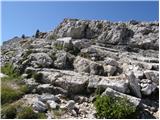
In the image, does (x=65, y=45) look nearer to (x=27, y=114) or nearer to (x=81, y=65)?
(x=81, y=65)

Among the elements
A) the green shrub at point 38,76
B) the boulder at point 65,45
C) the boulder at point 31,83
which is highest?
the boulder at point 65,45

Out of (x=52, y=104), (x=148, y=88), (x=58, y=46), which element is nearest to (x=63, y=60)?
(x=58, y=46)

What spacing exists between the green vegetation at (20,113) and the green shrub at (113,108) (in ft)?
10.8

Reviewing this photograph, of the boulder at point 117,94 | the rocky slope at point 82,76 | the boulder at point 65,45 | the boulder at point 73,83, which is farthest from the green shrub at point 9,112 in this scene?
the boulder at point 65,45

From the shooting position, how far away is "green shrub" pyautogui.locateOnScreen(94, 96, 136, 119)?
17.9 metres

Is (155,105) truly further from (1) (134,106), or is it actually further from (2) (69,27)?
(2) (69,27)

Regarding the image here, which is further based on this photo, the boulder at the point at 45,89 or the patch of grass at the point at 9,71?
the patch of grass at the point at 9,71

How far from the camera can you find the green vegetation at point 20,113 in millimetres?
17203

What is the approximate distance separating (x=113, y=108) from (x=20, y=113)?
16.8 ft

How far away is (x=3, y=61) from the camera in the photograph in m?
28.7

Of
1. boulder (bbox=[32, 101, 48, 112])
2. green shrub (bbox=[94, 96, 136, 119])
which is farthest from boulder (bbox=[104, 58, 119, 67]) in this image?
boulder (bbox=[32, 101, 48, 112])

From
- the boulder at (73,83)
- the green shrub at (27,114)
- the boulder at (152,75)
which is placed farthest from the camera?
the boulder at (152,75)

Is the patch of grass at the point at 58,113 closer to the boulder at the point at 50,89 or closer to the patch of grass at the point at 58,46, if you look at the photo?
the boulder at the point at 50,89

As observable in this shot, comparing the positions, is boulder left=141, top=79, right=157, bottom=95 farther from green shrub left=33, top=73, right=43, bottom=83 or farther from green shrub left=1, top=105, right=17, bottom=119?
green shrub left=1, top=105, right=17, bottom=119
